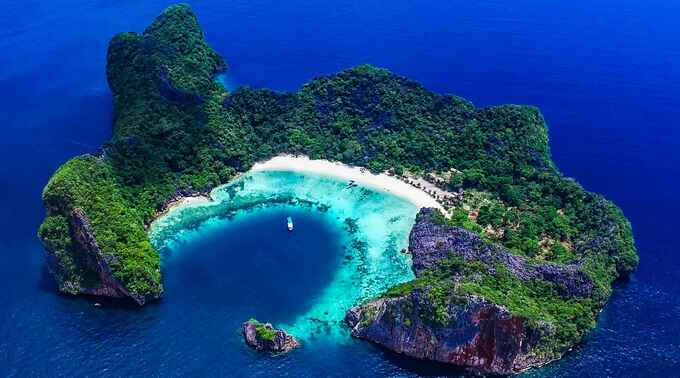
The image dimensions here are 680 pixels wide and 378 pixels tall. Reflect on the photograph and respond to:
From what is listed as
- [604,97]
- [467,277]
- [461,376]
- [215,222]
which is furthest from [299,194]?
[604,97]

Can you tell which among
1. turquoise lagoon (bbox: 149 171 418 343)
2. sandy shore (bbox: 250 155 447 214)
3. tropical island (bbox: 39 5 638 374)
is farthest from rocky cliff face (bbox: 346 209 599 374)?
sandy shore (bbox: 250 155 447 214)

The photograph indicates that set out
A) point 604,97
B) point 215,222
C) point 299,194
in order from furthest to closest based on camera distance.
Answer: point 604,97
point 299,194
point 215,222

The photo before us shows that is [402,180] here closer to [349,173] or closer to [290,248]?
[349,173]

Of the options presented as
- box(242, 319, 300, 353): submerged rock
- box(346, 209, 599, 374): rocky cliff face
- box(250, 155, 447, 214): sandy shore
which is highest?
box(250, 155, 447, 214): sandy shore

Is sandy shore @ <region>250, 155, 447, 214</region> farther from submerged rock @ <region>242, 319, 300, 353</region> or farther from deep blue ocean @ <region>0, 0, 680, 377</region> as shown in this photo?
submerged rock @ <region>242, 319, 300, 353</region>

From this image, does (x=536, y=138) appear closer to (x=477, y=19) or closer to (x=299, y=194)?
(x=299, y=194)

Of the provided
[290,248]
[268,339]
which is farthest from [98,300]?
[290,248]

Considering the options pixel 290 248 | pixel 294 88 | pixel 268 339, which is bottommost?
pixel 268 339
